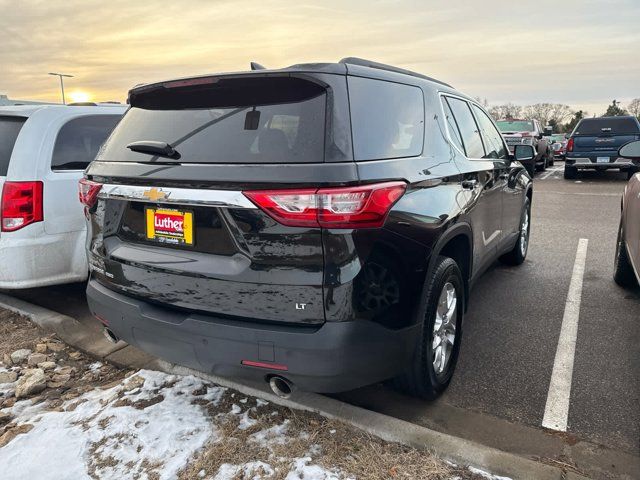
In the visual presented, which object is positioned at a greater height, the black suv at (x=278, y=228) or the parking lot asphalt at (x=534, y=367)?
the black suv at (x=278, y=228)

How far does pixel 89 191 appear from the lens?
2.82 m

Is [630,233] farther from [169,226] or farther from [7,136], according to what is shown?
[7,136]

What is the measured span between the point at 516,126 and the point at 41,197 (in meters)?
16.6

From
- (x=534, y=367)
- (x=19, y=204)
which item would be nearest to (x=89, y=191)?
(x=19, y=204)

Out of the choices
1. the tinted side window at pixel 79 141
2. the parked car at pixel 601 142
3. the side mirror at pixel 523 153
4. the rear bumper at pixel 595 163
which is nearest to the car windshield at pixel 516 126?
the parked car at pixel 601 142

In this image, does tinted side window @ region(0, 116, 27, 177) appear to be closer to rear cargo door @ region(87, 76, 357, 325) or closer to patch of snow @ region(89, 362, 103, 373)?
patch of snow @ region(89, 362, 103, 373)

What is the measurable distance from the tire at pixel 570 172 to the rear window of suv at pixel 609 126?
3.22 feet

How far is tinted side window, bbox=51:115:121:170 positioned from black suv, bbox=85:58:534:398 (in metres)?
1.41

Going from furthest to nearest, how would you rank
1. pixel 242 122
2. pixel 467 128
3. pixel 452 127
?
1. pixel 467 128
2. pixel 452 127
3. pixel 242 122

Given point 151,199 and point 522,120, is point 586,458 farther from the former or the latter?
point 522,120

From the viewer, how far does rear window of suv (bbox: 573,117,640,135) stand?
14039 millimetres

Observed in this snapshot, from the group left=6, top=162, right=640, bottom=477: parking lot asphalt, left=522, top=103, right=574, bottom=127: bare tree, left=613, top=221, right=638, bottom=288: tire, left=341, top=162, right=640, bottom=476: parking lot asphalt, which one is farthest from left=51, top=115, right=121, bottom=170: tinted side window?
left=522, top=103, right=574, bottom=127: bare tree

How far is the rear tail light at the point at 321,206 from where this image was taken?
2.10 m

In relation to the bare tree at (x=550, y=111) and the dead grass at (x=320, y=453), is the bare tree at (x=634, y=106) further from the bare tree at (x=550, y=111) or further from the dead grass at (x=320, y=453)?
the dead grass at (x=320, y=453)
